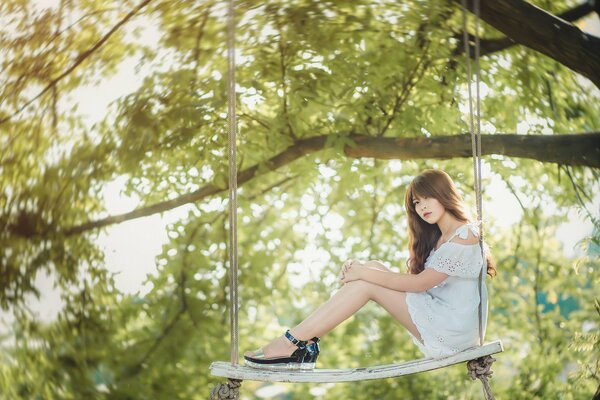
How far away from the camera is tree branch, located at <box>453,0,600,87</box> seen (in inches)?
103

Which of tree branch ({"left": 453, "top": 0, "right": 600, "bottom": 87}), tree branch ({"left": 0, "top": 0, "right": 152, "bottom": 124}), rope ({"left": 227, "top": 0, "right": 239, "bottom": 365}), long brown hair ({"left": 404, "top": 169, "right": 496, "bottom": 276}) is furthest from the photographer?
tree branch ({"left": 0, "top": 0, "right": 152, "bottom": 124})

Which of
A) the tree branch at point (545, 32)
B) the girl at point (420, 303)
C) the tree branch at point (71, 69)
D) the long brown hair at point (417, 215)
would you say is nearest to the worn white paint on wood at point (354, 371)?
the girl at point (420, 303)

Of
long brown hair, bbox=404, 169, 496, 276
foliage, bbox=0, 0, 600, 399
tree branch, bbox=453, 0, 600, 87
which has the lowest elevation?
foliage, bbox=0, 0, 600, 399

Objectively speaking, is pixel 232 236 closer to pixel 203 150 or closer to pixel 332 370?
pixel 332 370

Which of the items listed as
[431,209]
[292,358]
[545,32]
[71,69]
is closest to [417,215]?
[431,209]

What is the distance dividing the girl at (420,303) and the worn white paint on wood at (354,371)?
0.41ft

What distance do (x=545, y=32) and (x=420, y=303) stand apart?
3.87ft

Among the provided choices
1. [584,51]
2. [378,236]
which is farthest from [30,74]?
[584,51]

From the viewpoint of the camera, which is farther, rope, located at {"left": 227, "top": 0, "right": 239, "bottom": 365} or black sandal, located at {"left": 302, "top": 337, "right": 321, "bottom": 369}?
black sandal, located at {"left": 302, "top": 337, "right": 321, "bottom": 369}

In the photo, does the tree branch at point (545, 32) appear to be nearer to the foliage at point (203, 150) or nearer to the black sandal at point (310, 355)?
the foliage at point (203, 150)

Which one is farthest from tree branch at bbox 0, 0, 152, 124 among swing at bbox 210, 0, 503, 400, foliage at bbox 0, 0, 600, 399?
swing at bbox 210, 0, 503, 400

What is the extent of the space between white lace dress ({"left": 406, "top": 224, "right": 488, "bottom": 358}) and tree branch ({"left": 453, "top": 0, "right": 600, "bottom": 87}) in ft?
3.20

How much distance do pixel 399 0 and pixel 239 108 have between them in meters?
0.97

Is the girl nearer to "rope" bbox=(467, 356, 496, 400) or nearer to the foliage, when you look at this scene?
"rope" bbox=(467, 356, 496, 400)
